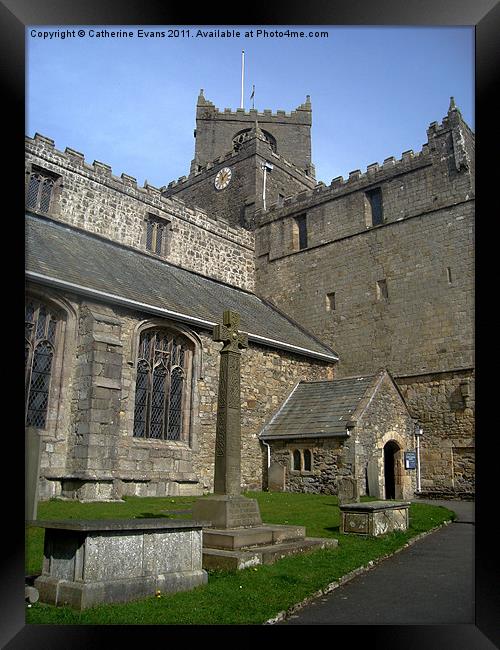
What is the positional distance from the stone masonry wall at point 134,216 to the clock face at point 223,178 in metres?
3.78

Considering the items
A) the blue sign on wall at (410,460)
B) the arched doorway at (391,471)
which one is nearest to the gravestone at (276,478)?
the arched doorway at (391,471)

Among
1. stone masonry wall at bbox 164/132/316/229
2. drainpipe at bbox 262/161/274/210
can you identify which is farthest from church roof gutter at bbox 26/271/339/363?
drainpipe at bbox 262/161/274/210

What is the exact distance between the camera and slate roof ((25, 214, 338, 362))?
13.8 metres

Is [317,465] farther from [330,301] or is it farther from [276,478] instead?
[330,301]

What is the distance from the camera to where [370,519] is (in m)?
9.25

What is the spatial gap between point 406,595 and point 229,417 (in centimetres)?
325

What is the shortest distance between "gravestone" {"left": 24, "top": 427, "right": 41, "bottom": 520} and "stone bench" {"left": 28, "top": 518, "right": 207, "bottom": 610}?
0.15m

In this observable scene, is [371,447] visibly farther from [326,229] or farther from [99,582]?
[99,582]

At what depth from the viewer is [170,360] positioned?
15922 mm

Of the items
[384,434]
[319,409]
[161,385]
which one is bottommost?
[384,434]

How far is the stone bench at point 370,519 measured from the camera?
9.26 metres

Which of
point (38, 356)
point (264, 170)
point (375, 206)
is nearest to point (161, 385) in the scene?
point (38, 356)
